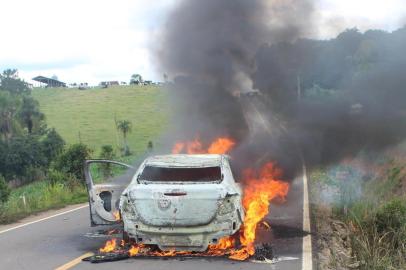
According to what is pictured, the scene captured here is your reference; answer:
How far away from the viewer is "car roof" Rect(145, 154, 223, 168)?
27.1 ft

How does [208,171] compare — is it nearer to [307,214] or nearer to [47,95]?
Answer: [307,214]

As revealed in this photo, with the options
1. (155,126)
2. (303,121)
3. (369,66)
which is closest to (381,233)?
(303,121)

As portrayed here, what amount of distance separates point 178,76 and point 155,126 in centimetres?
6629

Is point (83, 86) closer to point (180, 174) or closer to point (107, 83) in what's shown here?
point (107, 83)

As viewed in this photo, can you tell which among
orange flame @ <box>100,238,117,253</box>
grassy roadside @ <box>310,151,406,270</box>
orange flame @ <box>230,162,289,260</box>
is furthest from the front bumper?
grassy roadside @ <box>310,151,406,270</box>

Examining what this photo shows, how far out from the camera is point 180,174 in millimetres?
8398

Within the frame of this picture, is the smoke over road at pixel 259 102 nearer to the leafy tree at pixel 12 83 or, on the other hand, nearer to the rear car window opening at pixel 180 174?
the rear car window opening at pixel 180 174

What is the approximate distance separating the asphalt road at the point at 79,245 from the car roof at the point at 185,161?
62.5 inches

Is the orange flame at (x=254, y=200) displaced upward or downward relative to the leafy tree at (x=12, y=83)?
downward

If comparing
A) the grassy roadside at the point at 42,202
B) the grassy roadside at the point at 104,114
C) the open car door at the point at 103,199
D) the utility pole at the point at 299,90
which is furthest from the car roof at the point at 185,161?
the grassy roadside at the point at 104,114

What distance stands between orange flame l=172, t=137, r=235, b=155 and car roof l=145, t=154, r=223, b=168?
427cm

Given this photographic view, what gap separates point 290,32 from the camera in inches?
633

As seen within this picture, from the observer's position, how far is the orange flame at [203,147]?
43.4 feet

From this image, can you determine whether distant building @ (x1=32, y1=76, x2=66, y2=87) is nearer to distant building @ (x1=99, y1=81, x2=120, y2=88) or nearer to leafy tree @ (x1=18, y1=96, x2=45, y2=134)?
distant building @ (x1=99, y1=81, x2=120, y2=88)
